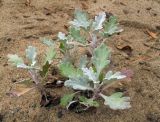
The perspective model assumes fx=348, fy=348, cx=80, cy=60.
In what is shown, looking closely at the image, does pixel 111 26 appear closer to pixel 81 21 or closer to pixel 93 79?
pixel 81 21

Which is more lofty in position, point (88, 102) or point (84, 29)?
point (84, 29)

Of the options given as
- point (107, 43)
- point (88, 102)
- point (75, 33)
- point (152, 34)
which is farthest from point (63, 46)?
point (152, 34)

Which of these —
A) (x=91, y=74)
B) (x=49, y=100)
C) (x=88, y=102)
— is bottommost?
(x=49, y=100)

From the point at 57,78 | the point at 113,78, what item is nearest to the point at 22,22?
the point at 57,78

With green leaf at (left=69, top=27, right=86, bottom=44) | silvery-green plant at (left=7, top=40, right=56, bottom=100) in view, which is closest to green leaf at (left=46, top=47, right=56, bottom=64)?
silvery-green plant at (left=7, top=40, right=56, bottom=100)

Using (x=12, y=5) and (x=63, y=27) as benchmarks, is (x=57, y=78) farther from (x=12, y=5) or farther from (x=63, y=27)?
(x=12, y=5)

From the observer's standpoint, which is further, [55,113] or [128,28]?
[128,28]
